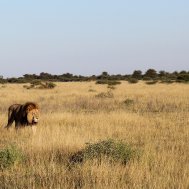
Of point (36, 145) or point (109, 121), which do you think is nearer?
point (36, 145)

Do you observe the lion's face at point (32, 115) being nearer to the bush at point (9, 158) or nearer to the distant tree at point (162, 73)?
the bush at point (9, 158)

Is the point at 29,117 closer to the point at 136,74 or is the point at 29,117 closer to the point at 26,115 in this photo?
the point at 26,115

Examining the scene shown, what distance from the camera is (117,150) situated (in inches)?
323

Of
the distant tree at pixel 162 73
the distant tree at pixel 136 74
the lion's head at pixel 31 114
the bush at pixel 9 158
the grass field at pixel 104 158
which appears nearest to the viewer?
the grass field at pixel 104 158

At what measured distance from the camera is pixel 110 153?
8219mm

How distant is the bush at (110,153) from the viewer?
8.02 metres

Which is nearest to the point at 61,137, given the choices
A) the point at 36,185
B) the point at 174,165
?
the point at 174,165

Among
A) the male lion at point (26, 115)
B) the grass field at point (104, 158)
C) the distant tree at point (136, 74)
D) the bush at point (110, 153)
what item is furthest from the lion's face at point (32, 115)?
the distant tree at point (136, 74)

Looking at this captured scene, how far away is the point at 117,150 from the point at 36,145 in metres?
2.01

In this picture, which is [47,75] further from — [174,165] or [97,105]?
[174,165]

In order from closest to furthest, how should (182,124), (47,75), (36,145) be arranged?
1. (36,145)
2. (182,124)
3. (47,75)

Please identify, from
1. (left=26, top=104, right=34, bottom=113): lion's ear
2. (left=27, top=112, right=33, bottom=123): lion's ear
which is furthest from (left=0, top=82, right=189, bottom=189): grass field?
(left=26, top=104, right=34, bottom=113): lion's ear

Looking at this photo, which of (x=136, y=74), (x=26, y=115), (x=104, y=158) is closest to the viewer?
(x=104, y=158)

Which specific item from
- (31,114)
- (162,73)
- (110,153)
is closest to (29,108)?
(31,114)
